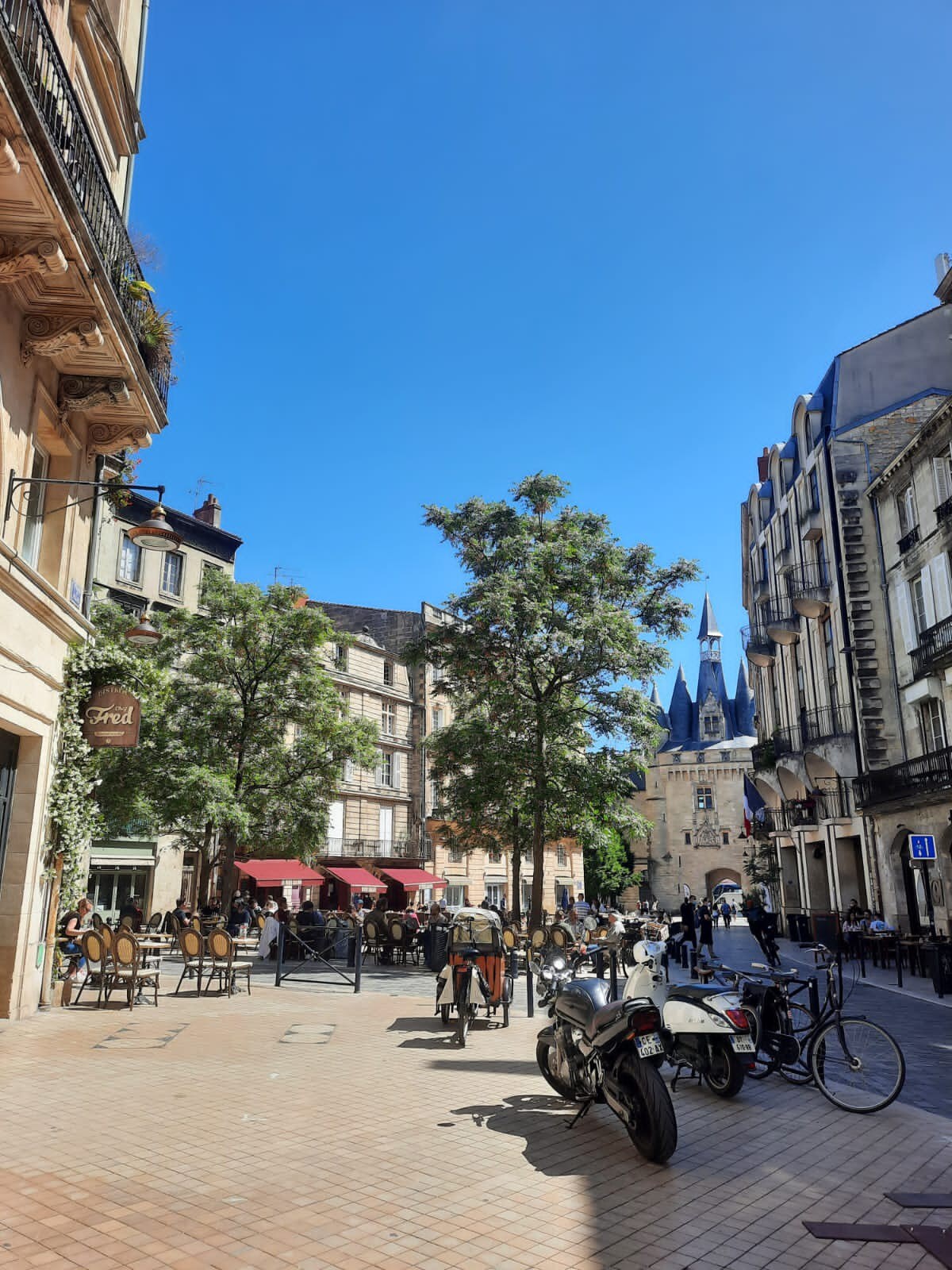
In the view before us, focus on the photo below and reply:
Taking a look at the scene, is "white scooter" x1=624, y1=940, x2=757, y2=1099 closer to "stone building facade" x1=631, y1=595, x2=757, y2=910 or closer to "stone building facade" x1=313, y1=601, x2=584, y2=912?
"stone building facade" x1=313, y1=601, x2=584, y2=912

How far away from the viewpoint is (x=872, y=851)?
2791 cm

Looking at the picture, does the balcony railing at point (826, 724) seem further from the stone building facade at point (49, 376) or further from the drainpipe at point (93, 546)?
the stone building facade at point (49, 376)

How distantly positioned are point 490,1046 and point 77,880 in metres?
6.47

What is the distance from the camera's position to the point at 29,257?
29.0 ft

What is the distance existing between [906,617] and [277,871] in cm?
1925

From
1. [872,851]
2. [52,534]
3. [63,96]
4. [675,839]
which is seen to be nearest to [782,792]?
[872,851]

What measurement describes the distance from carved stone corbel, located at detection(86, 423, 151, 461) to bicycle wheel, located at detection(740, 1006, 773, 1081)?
34.2ft

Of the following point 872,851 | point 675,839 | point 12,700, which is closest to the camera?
point 12,700

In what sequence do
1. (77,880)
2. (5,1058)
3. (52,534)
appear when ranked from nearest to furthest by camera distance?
1. (5,1058)
2. (52,534)
3. (77,880)

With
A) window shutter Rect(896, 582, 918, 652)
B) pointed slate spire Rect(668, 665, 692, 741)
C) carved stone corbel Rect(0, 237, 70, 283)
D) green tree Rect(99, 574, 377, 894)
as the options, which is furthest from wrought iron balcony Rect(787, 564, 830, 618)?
pointed slate spire Rect(668, 665, 692, 741)

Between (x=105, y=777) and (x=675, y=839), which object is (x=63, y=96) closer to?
(x=105, y=777)

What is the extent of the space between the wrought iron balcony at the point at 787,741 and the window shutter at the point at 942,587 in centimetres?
919

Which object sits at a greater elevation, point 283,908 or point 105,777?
point 105,777

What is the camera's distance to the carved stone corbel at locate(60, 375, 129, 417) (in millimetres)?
11516
